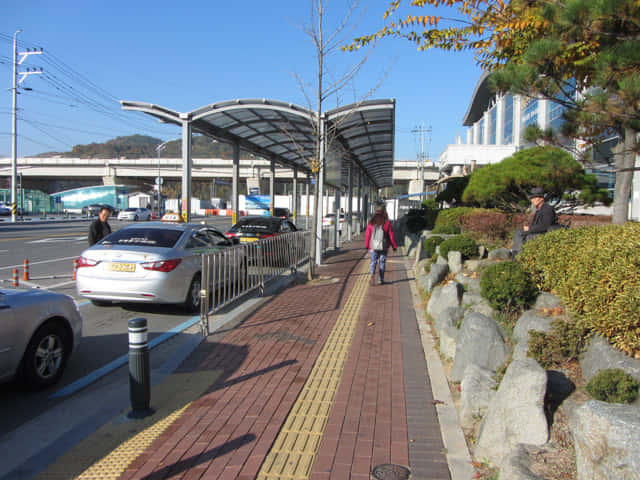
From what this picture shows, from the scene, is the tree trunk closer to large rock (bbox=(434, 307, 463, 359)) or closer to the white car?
large rock (bbox=(434, 307, 463, 359))

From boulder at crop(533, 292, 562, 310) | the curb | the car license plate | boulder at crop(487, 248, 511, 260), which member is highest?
boulder at crop(487, 248, 511, 260)

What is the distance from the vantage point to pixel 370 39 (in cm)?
743

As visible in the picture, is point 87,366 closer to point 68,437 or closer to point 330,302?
point 68,437

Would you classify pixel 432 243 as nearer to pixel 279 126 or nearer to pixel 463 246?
pixel 463 246

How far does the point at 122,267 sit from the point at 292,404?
4240mm

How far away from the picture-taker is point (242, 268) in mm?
9016

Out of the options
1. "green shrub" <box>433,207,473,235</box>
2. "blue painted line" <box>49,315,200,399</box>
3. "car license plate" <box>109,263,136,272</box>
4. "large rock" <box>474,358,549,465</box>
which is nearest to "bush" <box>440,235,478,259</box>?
"green shrub" <box>433,207,473,235</box>

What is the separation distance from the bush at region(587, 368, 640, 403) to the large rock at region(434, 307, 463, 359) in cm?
236

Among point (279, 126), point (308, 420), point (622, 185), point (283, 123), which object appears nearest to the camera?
point (308, 420)

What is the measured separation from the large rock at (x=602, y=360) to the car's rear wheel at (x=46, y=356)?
16.2 ft

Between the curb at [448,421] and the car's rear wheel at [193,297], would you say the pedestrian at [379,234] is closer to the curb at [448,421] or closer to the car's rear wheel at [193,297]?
the car's rear wheel at [193,297]

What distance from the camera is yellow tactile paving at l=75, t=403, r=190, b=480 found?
350 centimetres

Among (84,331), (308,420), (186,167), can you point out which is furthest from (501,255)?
(186,167)

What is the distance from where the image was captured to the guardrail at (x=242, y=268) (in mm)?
7176
